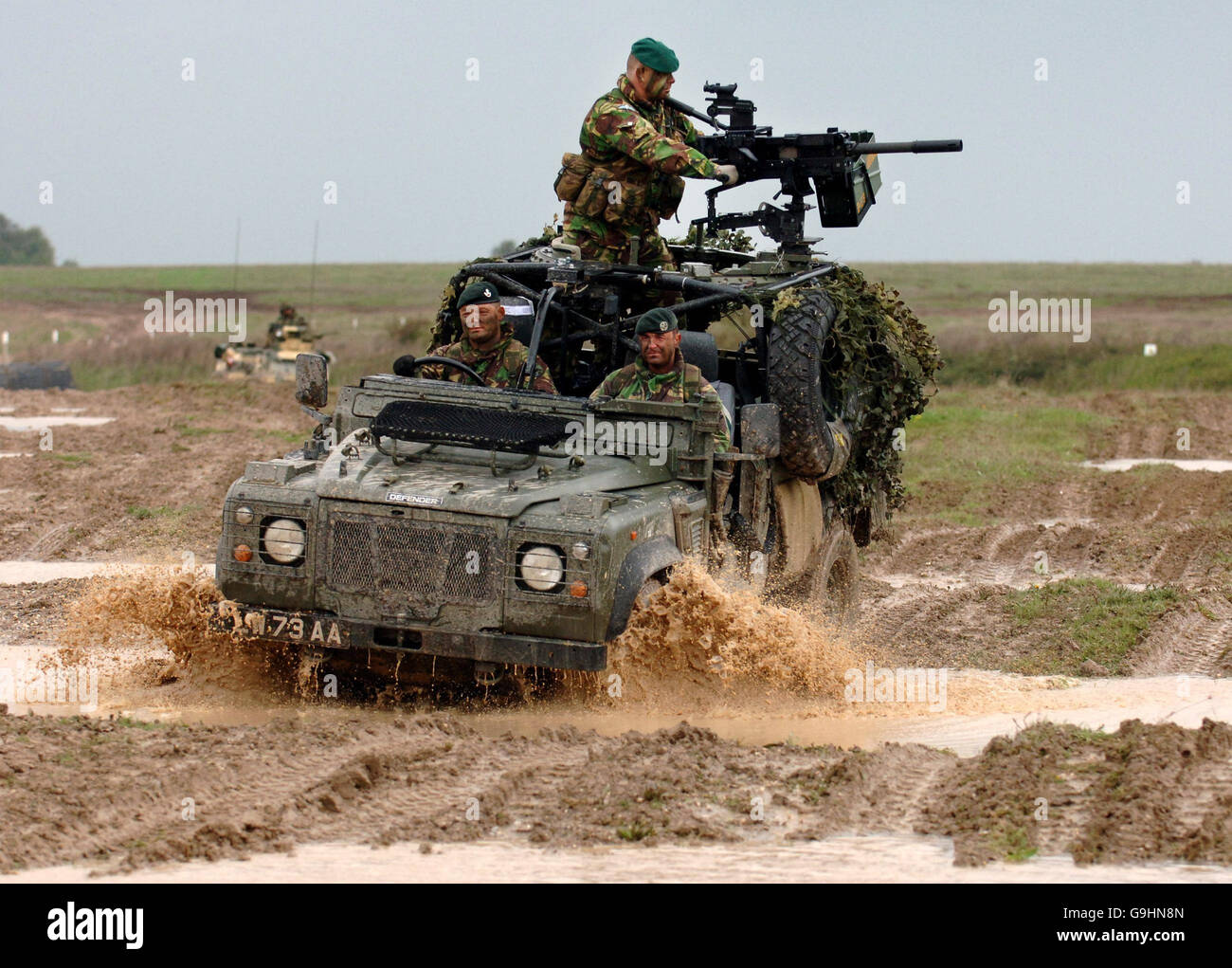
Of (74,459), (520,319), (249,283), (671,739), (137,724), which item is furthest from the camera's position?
(249,283)

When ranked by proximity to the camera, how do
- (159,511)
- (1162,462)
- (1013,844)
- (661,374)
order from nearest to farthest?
(1013,844), (661,374), (159,511), (1162,462)

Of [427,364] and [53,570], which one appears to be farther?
[53,570]

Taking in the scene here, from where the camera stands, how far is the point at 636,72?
33.6 feet

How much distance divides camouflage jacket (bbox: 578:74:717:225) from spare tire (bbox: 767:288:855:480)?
1119 mm

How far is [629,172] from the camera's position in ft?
33.7

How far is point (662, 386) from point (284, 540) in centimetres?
223

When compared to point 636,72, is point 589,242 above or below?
below

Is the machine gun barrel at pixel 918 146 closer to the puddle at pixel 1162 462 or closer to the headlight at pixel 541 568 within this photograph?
the headlight at pixel 541 568

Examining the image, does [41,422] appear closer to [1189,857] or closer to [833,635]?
[833,635]

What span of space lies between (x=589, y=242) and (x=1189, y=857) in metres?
5.95

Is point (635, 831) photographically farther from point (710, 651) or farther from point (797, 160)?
point (797, 160)

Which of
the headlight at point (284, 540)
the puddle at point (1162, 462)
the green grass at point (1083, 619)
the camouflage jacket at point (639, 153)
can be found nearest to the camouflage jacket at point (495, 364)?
the camouflage jacket at point (639, 153)

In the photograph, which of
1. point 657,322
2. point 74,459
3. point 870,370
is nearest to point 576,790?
point 657,322

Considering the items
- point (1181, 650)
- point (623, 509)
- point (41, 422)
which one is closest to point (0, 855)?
point (623, 509)
